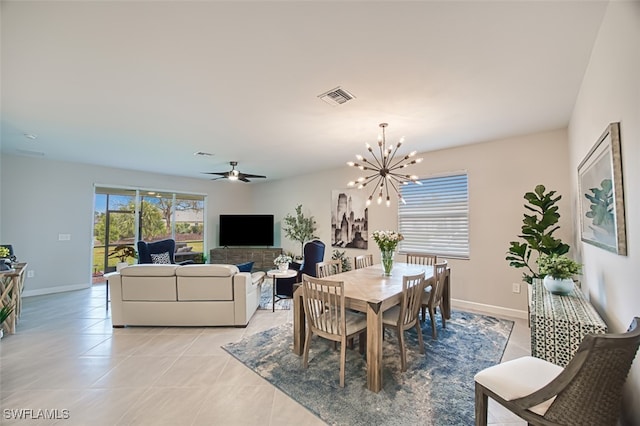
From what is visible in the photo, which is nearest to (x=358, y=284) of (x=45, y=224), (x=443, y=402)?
(x=443, y=402)

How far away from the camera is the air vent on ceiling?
2.56 m

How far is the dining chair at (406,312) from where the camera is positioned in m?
2.50

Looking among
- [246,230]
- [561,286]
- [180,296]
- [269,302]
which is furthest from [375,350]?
[246,230]

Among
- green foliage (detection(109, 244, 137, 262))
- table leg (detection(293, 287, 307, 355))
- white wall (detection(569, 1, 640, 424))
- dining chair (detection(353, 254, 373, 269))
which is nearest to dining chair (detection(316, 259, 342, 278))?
dining chair (detection(353, 254, 373, 269))

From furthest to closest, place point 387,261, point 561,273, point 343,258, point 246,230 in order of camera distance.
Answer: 1. point 246,230
2. point 343,258
3. point 387,261
4. point 561,273

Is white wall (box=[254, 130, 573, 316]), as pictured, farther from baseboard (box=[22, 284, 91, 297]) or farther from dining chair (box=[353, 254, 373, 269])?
baseboard (box=[22, 284, 91, 297])

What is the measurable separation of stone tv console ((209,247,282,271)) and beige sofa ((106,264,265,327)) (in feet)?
12.1

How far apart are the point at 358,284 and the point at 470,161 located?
2.98 metres

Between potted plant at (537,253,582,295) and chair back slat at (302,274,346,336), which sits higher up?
potted plant at (537,253,582,295)

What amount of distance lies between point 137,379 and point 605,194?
404 cm

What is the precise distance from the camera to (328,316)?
2.57 meters

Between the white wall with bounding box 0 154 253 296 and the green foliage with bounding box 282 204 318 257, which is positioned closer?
the white wall with bounding box 0 154 253 296

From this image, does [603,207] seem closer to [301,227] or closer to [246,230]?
[301,227]

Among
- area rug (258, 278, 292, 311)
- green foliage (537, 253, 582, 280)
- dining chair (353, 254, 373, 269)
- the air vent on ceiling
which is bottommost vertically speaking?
area rug (258, 278, 292, 311)
